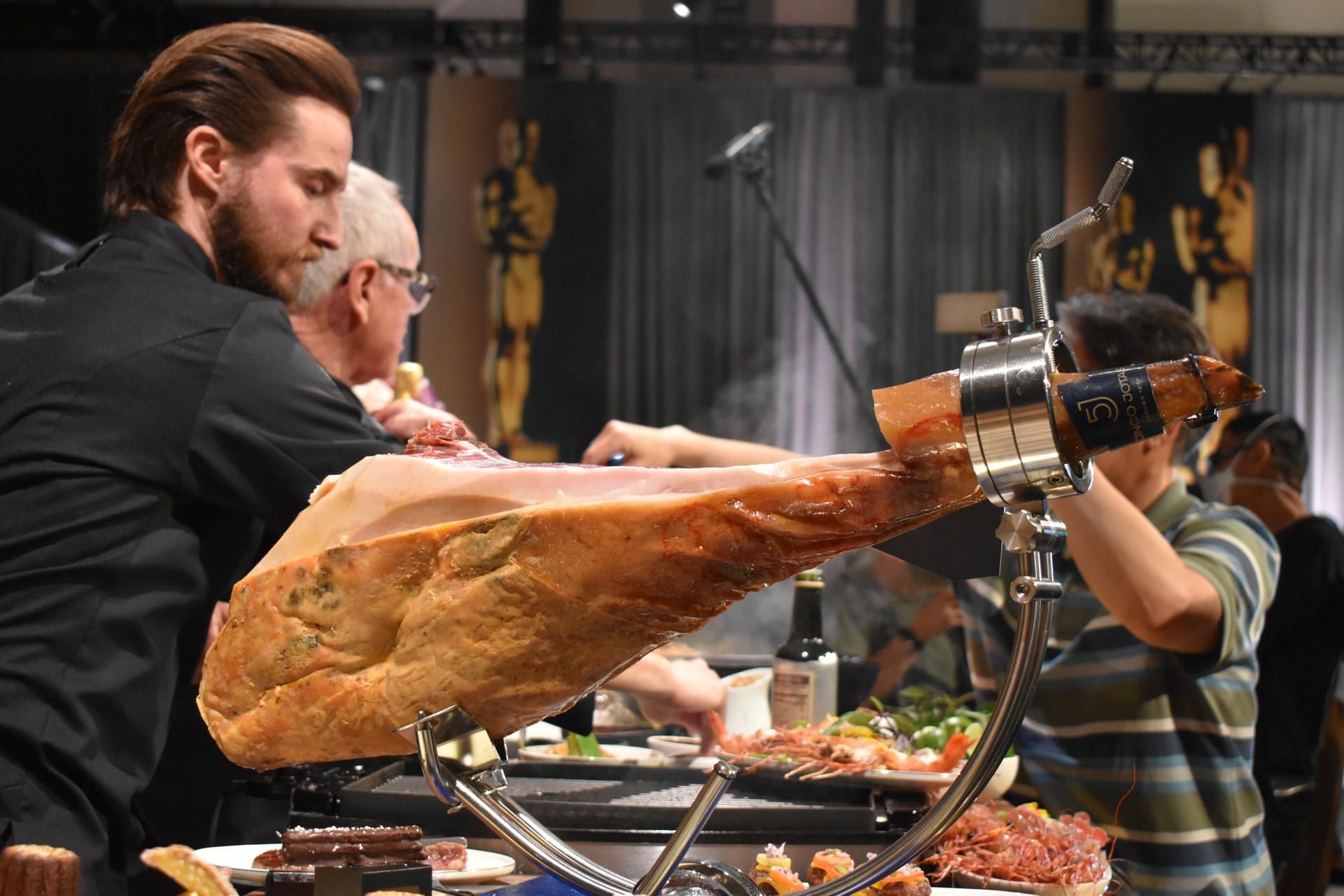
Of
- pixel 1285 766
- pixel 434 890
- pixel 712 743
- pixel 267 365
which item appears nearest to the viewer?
pixel 434 890

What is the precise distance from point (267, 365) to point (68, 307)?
0.27 m

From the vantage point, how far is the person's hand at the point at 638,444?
193 centimetres

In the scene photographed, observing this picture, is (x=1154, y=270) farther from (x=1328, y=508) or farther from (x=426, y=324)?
(x=426, y=324)

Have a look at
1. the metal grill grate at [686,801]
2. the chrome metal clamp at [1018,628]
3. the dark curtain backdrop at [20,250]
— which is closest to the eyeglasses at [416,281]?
the metal grill grate at [686,801]

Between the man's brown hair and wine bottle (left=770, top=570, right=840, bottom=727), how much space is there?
1091 millimetres

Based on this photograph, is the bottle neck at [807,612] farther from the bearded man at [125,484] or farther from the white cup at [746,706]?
the bearded man at [125,484]

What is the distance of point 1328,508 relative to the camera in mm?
8266

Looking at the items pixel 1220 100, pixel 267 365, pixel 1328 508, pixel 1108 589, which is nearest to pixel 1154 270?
pixel 1220 100

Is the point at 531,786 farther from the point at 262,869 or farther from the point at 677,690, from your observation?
the point at 262,869

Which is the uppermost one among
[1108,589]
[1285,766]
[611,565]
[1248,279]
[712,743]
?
[1248,279]

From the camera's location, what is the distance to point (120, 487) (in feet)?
4.87

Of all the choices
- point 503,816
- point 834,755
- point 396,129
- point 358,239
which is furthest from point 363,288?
point 396,129

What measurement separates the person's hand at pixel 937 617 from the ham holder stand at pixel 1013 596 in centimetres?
288

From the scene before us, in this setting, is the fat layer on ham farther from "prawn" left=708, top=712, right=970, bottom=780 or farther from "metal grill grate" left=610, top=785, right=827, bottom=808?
"prawn" left=708, top=712, right=970, bottom=780
